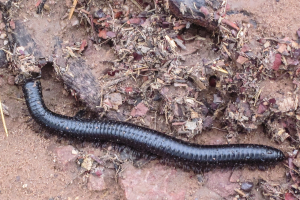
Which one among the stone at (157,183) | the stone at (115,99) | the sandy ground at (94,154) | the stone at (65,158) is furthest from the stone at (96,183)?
the stone at (115,99)

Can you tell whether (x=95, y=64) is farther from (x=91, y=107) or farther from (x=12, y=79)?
(x=12, y=79)

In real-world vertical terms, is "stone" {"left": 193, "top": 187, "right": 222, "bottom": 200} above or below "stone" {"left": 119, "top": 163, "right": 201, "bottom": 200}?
below

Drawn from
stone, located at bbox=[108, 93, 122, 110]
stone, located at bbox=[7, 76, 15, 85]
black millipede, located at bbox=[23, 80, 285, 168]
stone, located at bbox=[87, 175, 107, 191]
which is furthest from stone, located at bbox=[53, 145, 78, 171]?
stone, located at bbox=[7, 76, 15, 85]

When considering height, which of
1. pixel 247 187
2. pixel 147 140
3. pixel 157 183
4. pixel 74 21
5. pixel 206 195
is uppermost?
pixel 74 21

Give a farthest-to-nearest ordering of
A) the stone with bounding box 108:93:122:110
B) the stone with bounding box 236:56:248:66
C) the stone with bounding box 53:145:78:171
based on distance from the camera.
Answer: the stone with bounding box 108:93:122:110
the stone with bounding box 53:145:78:171
the stone with bounding box 236:56:248:66

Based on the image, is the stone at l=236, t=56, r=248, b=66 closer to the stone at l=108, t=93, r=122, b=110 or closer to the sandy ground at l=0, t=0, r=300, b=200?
the sandy ground at l=0, t=0, r=300, b=200

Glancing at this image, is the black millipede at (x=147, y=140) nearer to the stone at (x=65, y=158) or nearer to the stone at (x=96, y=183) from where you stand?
the stone at (x=65, y=158)

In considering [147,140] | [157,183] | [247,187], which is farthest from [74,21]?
[247,187]

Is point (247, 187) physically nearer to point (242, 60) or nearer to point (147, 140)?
point (147, 140)

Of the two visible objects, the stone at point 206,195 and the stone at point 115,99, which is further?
A: the stone at point 115,99

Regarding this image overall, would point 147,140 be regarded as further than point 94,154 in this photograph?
No
